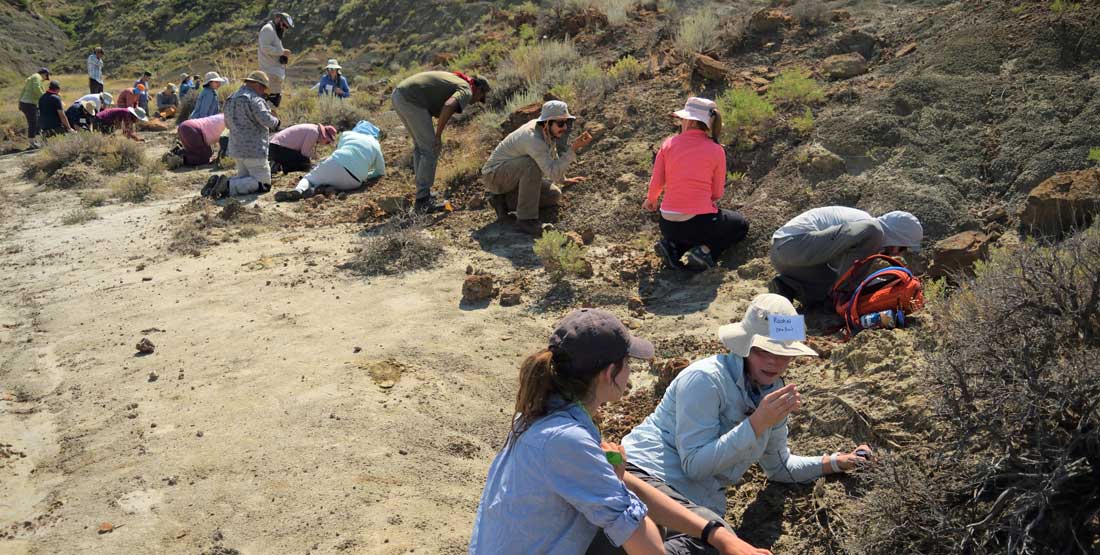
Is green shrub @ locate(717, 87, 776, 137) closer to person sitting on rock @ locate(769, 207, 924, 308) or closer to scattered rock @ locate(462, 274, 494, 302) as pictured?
person sitting on rock @ locate(769, 207, 924, 308)

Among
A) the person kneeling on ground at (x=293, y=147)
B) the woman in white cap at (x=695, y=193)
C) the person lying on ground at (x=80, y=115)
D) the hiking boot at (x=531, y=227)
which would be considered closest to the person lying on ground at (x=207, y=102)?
the person lying on ground at (x=80, y=115)

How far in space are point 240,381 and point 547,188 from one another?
3.73 meters

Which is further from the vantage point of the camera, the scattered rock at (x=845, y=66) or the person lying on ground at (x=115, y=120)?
the person lying on ground at (x=115, y=120)

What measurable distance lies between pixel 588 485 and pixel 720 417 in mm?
1027

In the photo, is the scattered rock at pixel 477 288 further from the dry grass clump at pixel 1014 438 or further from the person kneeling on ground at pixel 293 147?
the person kneeling on ground at pixel 293 147

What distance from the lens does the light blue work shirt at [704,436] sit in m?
3.14

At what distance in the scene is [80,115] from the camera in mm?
14133

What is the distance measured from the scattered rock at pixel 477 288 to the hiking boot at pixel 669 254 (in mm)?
1399

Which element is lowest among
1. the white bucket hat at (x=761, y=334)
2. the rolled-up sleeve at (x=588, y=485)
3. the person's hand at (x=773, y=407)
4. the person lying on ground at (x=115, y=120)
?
the person lying on ground at (x=115, y=120)

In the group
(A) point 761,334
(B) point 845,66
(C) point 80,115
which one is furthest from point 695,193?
(C) point 80,115

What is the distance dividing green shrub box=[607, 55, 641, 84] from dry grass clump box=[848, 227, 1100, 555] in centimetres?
743

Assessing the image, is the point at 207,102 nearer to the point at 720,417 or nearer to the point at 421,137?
the point at 421,137

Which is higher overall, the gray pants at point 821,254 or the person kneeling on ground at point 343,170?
the gray pants at point 821,254

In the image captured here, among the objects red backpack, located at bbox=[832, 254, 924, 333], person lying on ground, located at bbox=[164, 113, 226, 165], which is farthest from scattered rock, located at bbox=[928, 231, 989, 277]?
person lying on ground, located at bbox=[164, 113, 226, 165]
